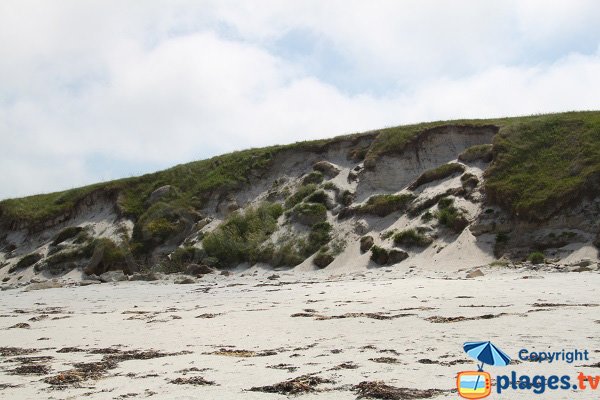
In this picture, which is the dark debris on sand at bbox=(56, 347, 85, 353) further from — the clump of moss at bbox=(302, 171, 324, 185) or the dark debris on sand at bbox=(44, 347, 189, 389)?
the clump of moss at bbox=(302, 171, 324, 185)

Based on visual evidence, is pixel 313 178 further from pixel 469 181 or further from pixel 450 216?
pixel 450 216

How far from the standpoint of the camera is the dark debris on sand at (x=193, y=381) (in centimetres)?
584

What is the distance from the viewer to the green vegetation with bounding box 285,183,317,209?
93.2 ft

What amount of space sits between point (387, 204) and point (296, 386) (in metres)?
20.3

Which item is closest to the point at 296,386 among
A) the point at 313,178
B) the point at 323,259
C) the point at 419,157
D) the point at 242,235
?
the point at 323,259

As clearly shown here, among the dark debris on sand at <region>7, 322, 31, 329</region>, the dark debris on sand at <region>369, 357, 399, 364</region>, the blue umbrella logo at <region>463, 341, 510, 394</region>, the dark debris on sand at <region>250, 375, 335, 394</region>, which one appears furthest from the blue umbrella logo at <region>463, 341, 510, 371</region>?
the dark debris on sand at <region>7, 322, 31, 329</region>

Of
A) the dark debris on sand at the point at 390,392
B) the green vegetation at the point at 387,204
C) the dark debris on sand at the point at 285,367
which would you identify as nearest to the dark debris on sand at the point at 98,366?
the dark debris on sand at the point at 285,367

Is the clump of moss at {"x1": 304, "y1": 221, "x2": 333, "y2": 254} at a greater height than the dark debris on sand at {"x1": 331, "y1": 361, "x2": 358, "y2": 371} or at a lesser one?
greater

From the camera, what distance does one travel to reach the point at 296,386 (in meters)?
5.43

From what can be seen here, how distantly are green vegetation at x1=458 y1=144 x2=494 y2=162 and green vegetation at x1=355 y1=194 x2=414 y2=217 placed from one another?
3.06 m

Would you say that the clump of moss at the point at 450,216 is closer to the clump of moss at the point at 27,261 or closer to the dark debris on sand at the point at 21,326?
the dark debris on sand at the point at 21,326

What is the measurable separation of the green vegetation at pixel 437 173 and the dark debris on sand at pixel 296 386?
2087cm

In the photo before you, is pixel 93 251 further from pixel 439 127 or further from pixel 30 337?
Answer: pixel 30 337

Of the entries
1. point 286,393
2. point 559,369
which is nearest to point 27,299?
point 286,393
